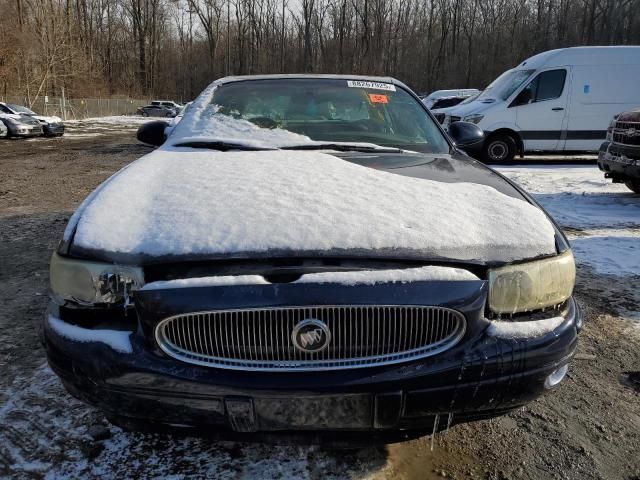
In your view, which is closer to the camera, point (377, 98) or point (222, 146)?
point (222, 146)

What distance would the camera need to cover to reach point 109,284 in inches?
64.8

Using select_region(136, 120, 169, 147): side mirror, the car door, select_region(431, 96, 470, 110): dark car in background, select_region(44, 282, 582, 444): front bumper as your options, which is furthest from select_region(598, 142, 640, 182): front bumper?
select_region(431, 96, 470, 110): dark car in background

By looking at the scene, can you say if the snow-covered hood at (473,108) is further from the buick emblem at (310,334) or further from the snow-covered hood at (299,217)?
the buick emblem at (310,334)

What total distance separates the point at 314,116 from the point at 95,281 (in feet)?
6.14

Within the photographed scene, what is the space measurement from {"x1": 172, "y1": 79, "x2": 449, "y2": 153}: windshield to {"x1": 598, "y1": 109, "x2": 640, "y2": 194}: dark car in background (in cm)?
451

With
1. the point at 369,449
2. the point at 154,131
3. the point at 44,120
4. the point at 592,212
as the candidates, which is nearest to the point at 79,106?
the point at 44,120

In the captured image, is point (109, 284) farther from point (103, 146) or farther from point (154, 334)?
point (103, 146)

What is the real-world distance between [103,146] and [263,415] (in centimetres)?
1566

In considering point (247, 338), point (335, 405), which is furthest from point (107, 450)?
point (335, 405)

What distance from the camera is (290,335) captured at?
1534 mm

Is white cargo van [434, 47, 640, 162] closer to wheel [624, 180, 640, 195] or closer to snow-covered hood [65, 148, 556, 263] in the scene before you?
wheel [624, 180, 640, 195]

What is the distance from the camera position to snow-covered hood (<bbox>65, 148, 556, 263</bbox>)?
64.8 inches

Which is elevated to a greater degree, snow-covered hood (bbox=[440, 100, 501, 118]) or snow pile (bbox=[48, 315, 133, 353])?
snow-covered hood (bbox=[440, 100, 501, 118])

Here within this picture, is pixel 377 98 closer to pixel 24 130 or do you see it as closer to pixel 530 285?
pixel 530 285
